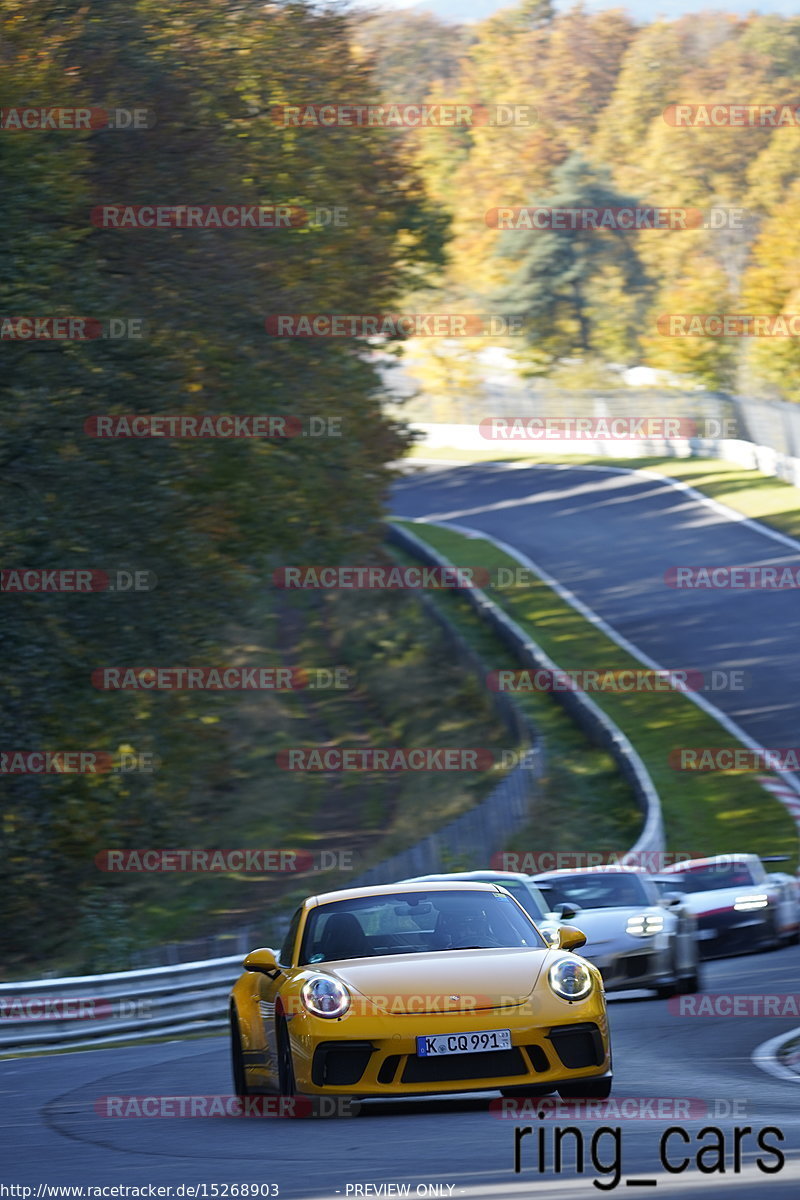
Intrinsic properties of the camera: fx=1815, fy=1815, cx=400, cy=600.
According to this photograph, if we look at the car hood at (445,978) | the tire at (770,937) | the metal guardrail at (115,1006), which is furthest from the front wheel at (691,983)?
the car hood at (445,978)

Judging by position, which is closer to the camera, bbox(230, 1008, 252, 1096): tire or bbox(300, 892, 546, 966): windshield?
bbox(300, 892, 546, 966): windshield

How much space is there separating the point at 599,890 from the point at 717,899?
10.1 ft

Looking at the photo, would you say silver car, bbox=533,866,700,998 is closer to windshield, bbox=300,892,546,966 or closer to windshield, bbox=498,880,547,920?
windshield, bbox=498,880,547,920

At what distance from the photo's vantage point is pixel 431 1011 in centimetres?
848

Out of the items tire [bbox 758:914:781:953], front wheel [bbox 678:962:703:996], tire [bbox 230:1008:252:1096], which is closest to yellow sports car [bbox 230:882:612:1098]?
tire [bbox 230:1008:252:1096]

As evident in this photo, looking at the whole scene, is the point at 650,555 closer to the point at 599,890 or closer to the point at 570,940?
the point at 599,890

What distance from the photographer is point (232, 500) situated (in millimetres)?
27969

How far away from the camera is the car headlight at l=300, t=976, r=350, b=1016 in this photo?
28.3 feet

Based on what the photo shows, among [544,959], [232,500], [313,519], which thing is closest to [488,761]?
[313,519]

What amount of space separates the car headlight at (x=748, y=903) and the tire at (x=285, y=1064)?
1099 centimetres

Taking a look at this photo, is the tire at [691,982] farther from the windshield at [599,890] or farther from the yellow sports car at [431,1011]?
the yellow sports car at [431,1011]

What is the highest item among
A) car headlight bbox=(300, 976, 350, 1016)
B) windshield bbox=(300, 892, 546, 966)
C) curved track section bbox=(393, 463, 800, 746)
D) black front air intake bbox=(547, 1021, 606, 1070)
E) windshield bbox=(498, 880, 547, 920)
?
car headlight bbox=(300, 976, 350, 1016)

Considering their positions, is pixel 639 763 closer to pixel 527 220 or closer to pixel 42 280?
pixel 42 280

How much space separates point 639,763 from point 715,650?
9.48m
